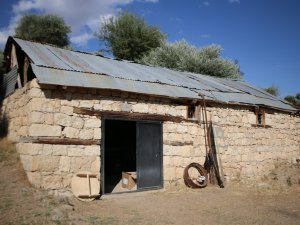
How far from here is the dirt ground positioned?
647 cm

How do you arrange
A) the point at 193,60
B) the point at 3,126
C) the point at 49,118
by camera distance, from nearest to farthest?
the point at 49,118 < the point at 3,126 < the point at 193,60

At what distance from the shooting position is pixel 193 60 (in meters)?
23.8

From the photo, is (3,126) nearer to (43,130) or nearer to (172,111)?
(43,130)

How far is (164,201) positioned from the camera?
8727mm

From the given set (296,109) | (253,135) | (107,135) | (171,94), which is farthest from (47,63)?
(296,109)

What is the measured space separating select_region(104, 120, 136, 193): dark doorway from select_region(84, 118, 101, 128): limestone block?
5.47 metres

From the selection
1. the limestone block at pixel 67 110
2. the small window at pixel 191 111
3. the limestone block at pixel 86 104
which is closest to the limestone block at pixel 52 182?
the limestone block at pixel 67 110

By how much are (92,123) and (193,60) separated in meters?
16.4

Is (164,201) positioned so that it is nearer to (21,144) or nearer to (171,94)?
(171,94)

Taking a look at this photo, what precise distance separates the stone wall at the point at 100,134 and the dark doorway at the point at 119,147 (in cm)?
425

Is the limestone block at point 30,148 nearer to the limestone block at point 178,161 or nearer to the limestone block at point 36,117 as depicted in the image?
the limestone block at point 36,117

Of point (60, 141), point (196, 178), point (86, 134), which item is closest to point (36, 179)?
point (60, 141)

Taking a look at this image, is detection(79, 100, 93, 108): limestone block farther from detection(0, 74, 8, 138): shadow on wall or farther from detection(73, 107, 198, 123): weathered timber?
detection(0, 74, 8, 138): shadow on wall

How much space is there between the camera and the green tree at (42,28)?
28375 mm
